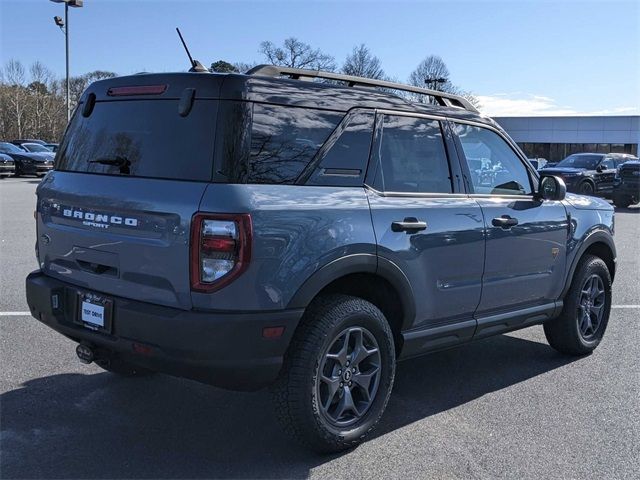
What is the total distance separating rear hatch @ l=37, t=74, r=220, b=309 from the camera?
3.28 m

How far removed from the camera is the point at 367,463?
3600 millimetres

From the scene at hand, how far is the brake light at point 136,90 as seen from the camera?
3.62 metres

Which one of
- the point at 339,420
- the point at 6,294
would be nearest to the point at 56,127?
the point at 6,294

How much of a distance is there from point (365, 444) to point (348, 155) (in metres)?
1.71

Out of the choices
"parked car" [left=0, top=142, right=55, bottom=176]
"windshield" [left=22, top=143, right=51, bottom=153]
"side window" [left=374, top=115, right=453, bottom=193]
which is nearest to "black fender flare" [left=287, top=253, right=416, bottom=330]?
"side window" [left=374, top=115, right=453, bottom=193]

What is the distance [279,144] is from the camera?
3467 mm

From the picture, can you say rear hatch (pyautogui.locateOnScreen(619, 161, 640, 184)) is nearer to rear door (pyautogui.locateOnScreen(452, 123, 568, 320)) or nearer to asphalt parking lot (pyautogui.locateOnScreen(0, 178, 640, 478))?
asphalt parking lot (pyautogui.locateOnScreen(0, 178, 640, 478))

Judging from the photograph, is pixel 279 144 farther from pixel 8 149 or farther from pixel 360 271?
pixel 8 149

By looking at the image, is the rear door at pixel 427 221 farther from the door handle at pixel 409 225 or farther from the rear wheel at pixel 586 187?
the rear wheel at pixel 586 187

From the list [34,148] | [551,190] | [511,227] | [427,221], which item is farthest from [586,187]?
[34,148]

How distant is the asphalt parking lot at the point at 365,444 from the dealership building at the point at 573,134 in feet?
189

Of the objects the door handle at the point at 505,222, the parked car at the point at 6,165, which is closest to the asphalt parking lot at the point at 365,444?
the door handle at the point at 505,222

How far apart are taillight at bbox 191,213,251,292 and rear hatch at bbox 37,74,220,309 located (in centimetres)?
6

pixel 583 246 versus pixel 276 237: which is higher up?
pixel 276 237
